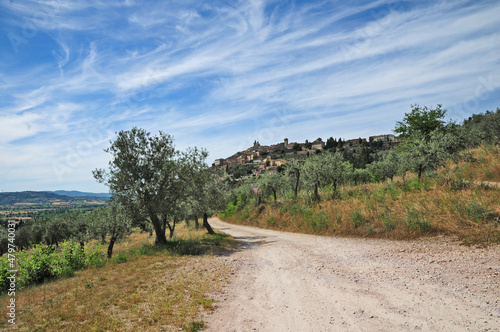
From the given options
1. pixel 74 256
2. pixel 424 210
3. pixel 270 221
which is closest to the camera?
pixel 74 256

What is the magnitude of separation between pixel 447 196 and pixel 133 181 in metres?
20.6

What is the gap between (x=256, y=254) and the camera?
15.9m

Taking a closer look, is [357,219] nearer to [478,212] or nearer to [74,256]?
[478,212]

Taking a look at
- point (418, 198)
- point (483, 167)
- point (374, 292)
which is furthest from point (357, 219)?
point (483, 167)

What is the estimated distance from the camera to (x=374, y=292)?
Result: 7.71 m

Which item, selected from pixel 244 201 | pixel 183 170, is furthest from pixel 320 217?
pixel 244 201

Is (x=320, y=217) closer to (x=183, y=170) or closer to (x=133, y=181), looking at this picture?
(x=183, y=170)

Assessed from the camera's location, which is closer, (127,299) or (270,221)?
(127,299)

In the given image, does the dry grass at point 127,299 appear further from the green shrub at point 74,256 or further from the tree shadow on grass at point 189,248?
the tree shadow on grass at point 189,248

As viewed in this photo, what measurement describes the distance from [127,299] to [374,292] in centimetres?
836

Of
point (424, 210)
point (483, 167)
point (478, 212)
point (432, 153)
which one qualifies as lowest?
point (424, 210)

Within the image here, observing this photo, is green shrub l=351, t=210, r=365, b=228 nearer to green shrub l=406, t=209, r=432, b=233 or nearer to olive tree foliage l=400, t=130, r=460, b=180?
green shrub l=406, t=209, r=432, b=233

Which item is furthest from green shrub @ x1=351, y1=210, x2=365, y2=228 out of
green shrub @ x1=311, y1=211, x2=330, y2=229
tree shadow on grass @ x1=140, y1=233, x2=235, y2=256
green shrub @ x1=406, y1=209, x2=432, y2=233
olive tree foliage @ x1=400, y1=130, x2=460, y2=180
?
tree shadow on grass @ x1=140, y1=233, x2=235, y2=256

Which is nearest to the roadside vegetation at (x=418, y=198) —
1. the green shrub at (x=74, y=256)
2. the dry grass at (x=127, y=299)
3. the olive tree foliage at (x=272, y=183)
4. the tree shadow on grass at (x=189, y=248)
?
the olive tree foliage at (x=272, y=183)
